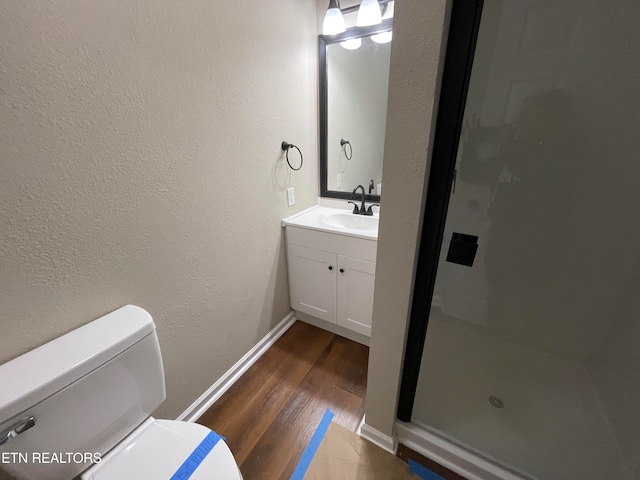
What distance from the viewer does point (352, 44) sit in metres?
1.69

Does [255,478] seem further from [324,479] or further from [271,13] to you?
[271,13]

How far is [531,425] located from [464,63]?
1.48 metres

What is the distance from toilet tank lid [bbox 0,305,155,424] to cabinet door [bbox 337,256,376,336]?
1.05m

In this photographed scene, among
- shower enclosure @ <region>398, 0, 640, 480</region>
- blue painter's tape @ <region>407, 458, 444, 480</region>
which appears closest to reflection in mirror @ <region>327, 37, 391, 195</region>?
shower enclosure @ <region>398, 0, 640, 480</region>

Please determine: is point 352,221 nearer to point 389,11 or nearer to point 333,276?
point 333,276

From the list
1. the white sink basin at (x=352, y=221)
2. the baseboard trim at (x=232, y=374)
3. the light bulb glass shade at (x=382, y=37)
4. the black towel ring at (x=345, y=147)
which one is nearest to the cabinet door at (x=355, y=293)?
the white sink basin at (x=352, y=221)

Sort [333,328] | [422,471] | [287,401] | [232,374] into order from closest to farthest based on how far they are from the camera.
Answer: [422,471] < [287,401] < [232,374] < [333,328]

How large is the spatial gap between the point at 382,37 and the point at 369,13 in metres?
0.17

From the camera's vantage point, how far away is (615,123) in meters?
0.78

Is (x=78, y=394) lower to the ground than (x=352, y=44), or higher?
lower

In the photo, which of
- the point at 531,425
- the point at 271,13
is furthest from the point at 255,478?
the point at 271,13

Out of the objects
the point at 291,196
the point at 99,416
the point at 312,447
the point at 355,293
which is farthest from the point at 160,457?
the point at 291,196

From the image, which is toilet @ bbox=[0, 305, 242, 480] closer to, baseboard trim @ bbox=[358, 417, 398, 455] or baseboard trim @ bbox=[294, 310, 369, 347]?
baseboard trim @ bbox=[358, 417, 398, 455]

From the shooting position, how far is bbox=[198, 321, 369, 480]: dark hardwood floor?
1208 millimetres
